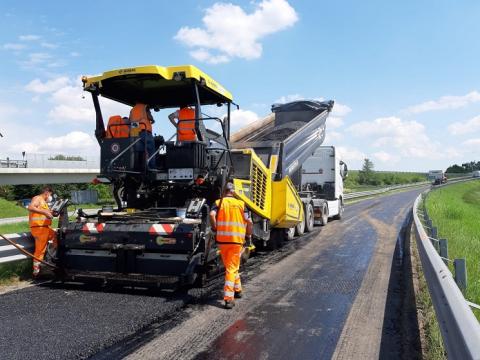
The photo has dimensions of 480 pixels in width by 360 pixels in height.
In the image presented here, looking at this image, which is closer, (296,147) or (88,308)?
(88,308)

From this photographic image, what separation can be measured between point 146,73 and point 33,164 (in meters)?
33.8

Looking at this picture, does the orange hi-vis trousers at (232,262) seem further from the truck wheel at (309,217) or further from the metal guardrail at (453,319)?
the truck wheel at (309,217)

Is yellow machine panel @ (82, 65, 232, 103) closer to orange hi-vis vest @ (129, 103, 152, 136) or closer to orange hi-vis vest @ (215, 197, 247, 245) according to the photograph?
orange hi-vis vest @ (129, 103, 152, 136)

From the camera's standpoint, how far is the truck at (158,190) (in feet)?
19.1

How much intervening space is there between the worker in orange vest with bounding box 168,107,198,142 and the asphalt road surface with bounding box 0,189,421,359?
7.23ft

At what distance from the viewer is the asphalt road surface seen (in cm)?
385

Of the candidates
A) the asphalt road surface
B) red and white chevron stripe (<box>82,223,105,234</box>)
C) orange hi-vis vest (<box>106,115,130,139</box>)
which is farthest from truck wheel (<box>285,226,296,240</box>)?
red and white chevron stripe (<box>82,223,105,234</box>)

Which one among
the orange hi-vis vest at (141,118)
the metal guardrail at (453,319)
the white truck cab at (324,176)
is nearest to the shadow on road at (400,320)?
the metal guardrail at (453,319)

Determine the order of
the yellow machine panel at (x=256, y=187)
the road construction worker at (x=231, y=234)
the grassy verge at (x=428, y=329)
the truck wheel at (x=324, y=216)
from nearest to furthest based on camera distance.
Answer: the grassy verge at (x=428, y=329) < the road construction worker at (x=231, y=234) < the yellow machine panel at (x=256, y=187) < the truck wheel at (x=324, y=216)

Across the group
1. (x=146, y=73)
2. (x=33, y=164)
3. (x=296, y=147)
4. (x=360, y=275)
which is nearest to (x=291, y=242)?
(x=296, y=147)

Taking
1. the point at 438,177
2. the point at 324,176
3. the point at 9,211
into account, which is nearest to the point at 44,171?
the point at 9,211

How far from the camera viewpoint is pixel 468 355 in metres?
2.22

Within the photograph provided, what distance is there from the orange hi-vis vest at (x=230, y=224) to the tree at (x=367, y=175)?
65.7 m

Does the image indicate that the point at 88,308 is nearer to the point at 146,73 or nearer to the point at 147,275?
the point at 147,275
